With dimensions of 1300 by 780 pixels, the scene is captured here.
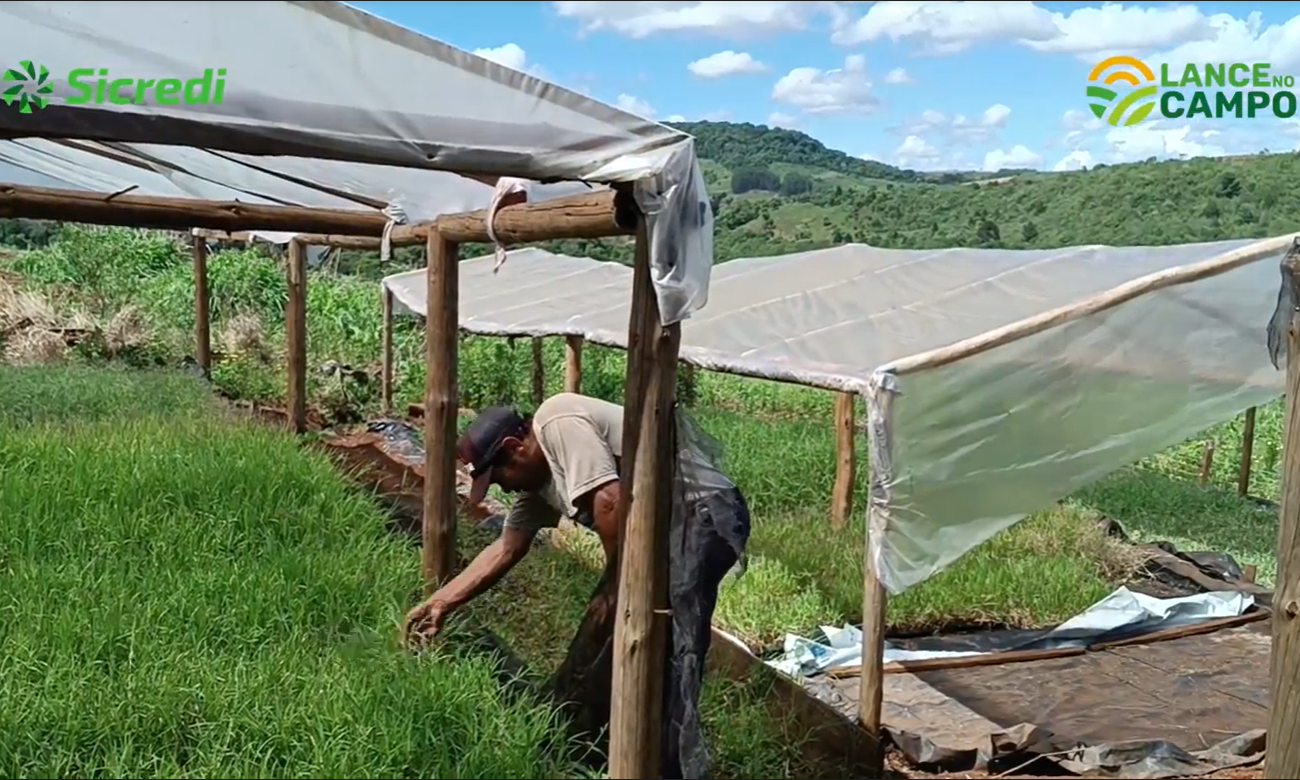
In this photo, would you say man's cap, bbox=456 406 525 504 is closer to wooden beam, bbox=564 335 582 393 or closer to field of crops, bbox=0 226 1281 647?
field of crops, bbox=0 226 1281 647

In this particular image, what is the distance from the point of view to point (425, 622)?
362 centimetres

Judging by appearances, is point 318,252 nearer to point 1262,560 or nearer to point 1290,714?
point 1262,560

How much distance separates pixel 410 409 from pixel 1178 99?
808 centimetres

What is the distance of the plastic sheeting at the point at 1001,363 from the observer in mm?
4488

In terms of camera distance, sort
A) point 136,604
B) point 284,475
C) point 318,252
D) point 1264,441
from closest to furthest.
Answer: point 136,604 < point 284,475 < point 318,252 < point 1264,441

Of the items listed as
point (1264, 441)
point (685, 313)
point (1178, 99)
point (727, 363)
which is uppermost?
point (1178, 99)

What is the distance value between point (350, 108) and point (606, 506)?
1228 millimetres

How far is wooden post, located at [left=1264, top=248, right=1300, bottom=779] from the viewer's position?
2727 mm

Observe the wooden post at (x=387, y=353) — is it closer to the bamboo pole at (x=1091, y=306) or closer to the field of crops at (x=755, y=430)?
the field of crops at (x=755, y=430)

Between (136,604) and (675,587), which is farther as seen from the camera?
(136,604)

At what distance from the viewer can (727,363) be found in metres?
5.74

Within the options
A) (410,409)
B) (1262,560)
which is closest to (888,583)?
(1262,560)

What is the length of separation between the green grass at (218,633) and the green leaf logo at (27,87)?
1.56m

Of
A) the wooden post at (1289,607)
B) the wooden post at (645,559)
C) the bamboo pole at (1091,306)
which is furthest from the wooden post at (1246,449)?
the wooden post at (645,559)
